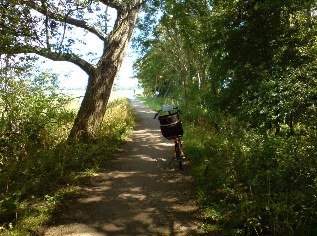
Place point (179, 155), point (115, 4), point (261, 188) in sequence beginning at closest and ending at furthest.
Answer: point (261, 188)
point (179, 155)
point (115, 4)

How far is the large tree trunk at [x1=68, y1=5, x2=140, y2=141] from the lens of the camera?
10109 mm

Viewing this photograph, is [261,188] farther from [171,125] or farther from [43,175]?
[43,175]

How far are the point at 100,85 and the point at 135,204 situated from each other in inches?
211

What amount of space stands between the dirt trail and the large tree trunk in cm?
174

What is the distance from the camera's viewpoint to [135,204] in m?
6.07

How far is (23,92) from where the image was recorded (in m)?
9.66

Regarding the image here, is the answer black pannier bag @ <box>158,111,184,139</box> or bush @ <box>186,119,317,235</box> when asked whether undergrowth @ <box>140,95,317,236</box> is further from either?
black pannier bag @ <box>158,111,184,139</box>

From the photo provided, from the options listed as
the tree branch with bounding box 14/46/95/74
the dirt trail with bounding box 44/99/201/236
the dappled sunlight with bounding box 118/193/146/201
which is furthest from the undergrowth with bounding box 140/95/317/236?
the tree branch with bounding box 14/46/95/74

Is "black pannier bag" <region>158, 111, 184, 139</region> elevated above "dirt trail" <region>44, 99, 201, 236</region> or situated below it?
above

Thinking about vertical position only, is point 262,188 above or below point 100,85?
below

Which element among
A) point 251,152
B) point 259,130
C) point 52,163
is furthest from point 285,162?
point 52,163

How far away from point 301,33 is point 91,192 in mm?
8195

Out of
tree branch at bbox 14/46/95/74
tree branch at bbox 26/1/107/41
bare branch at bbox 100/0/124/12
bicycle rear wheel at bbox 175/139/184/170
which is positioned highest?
bare branch at bbox 100/0/124/12

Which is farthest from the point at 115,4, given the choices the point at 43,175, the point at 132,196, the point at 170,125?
the point at 132,196
